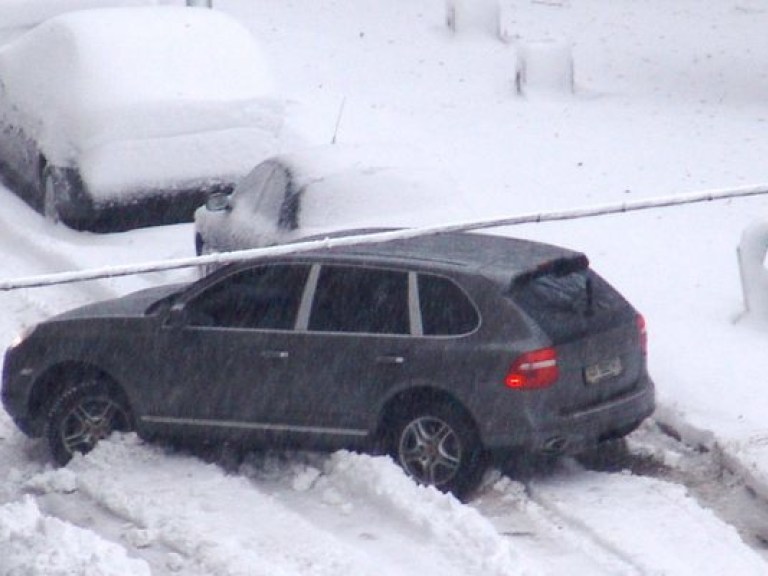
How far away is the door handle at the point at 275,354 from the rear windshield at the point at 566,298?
4.60 feet

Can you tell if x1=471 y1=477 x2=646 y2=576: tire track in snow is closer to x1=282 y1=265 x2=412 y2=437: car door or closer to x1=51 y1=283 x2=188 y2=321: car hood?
x1=282 y1=265 x2=412 y2=437: car door

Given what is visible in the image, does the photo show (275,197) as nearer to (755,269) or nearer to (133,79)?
(133,79)

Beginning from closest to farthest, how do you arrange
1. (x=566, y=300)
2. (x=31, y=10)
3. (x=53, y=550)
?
1. (x=53, y=550)
2. (x=566, y=300)
3. (x=31, y=10)

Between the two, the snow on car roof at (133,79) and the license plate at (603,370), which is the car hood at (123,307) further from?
the snow on car roof at (133,79)

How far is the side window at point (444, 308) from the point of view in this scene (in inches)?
397

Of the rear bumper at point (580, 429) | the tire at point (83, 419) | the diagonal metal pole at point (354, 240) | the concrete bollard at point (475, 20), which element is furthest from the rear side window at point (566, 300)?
the concrete bollard at point (475, 20)

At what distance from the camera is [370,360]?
1020cm

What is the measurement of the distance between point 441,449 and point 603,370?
3.37ft

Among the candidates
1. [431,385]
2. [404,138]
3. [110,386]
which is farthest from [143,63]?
[431,385]

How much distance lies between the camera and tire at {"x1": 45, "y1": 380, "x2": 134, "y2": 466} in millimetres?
11016

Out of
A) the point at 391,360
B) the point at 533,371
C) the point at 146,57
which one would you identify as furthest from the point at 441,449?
the point at 146,57

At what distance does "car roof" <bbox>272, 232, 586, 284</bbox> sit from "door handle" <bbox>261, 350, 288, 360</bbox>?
2.00ft

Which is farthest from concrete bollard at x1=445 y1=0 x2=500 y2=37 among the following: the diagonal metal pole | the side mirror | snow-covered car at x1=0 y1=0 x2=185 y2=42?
the diagonal metal pole

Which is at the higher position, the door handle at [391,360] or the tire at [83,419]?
the door handle at [391,360]
